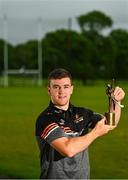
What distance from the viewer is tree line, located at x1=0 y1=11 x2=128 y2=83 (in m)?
97.1

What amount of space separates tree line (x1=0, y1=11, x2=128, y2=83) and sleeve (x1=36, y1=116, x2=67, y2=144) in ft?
295

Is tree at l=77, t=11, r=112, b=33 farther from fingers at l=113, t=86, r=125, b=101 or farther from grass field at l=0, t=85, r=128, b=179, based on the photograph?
fingers at l=113, t=86, r=125, b=101

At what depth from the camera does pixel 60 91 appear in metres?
3.47

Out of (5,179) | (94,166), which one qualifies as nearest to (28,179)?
(5,179)

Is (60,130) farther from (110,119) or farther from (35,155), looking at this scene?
(35,155)

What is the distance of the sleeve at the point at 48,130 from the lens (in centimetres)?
340

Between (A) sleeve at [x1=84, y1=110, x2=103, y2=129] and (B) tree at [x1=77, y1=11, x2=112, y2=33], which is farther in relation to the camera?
(B) tree at [x1=77, y1=11, x2=112, y2=33]

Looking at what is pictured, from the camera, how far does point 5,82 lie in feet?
283

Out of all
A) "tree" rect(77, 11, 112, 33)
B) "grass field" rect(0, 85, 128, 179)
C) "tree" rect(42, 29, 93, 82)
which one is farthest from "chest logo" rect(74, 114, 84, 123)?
"tree" rect(77, 11, 112, 33)

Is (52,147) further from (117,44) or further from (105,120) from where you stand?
(117,44)

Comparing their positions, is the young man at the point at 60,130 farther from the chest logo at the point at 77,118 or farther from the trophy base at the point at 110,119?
the trophy base at the point at 110,119

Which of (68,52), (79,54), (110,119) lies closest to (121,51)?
(79,54)

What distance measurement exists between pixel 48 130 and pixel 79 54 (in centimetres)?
9965

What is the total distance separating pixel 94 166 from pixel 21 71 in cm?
8548
